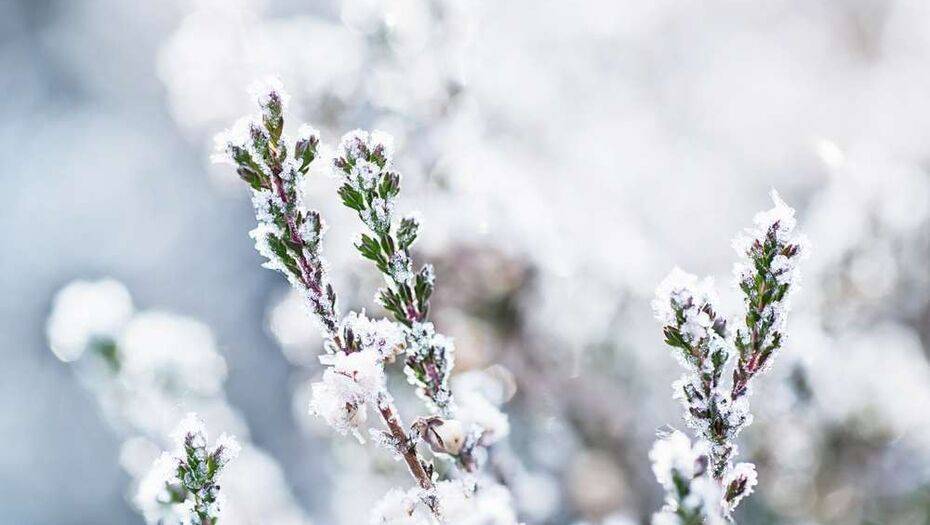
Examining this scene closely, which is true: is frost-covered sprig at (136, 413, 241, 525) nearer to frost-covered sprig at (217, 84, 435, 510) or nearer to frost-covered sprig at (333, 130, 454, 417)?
frost-covered sprig at (217, 84, 435, 510)

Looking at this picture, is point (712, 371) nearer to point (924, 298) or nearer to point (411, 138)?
point (411, 138)

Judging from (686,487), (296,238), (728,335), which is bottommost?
(686,487)

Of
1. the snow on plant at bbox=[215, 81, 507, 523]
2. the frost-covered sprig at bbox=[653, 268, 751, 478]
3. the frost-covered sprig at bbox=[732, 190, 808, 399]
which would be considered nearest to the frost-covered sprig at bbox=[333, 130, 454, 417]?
the snow on plant at bbox=[215, 81, 507, 523]

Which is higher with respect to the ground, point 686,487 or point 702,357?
point 702,357

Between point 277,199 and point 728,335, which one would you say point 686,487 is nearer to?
point 728,335

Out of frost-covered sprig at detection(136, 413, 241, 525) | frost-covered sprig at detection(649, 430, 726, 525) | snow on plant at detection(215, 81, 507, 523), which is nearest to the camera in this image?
frost-covered sprig at detection(649, 430, 726, 525)

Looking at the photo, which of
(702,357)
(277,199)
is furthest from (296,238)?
(702,357)

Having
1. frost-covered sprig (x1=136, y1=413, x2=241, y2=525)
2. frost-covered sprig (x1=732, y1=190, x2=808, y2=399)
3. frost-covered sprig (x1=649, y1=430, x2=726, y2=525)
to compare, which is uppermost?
frost-covered sprig (x1=732, y1=190, x2=808, y2=399)

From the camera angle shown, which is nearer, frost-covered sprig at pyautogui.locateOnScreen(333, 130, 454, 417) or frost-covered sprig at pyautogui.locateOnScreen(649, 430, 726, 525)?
frost-covered sprig at pyautogui.locateOnScreen(649, 430, 726, 525)
